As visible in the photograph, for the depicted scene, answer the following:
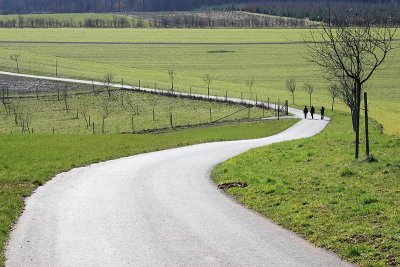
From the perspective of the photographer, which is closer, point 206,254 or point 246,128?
point 206,254

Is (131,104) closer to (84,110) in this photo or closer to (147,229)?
(84,110)

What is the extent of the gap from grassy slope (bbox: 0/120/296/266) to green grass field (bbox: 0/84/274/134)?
18.5 metres

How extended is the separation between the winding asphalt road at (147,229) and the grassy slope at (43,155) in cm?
57

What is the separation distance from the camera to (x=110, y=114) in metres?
84.4

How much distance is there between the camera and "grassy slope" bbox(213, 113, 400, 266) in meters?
14.2

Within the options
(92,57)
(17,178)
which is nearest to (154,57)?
(92,57)

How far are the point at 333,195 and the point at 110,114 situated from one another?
6773cm

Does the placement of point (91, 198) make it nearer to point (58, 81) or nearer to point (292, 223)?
point (292, 223)

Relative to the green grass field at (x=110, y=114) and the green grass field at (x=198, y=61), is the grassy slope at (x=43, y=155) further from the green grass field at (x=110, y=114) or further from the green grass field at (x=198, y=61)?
the green grass field at (x=198, y=61)

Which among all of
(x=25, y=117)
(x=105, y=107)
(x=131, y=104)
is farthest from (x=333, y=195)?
(x=131, y=104)

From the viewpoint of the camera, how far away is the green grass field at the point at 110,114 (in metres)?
72.8

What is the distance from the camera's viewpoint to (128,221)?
58.4 ft

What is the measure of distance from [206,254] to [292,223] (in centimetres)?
304

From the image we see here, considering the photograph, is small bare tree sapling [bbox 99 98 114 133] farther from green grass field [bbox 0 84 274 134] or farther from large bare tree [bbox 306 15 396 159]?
large bare tree [bbox 306 15 396 159]
